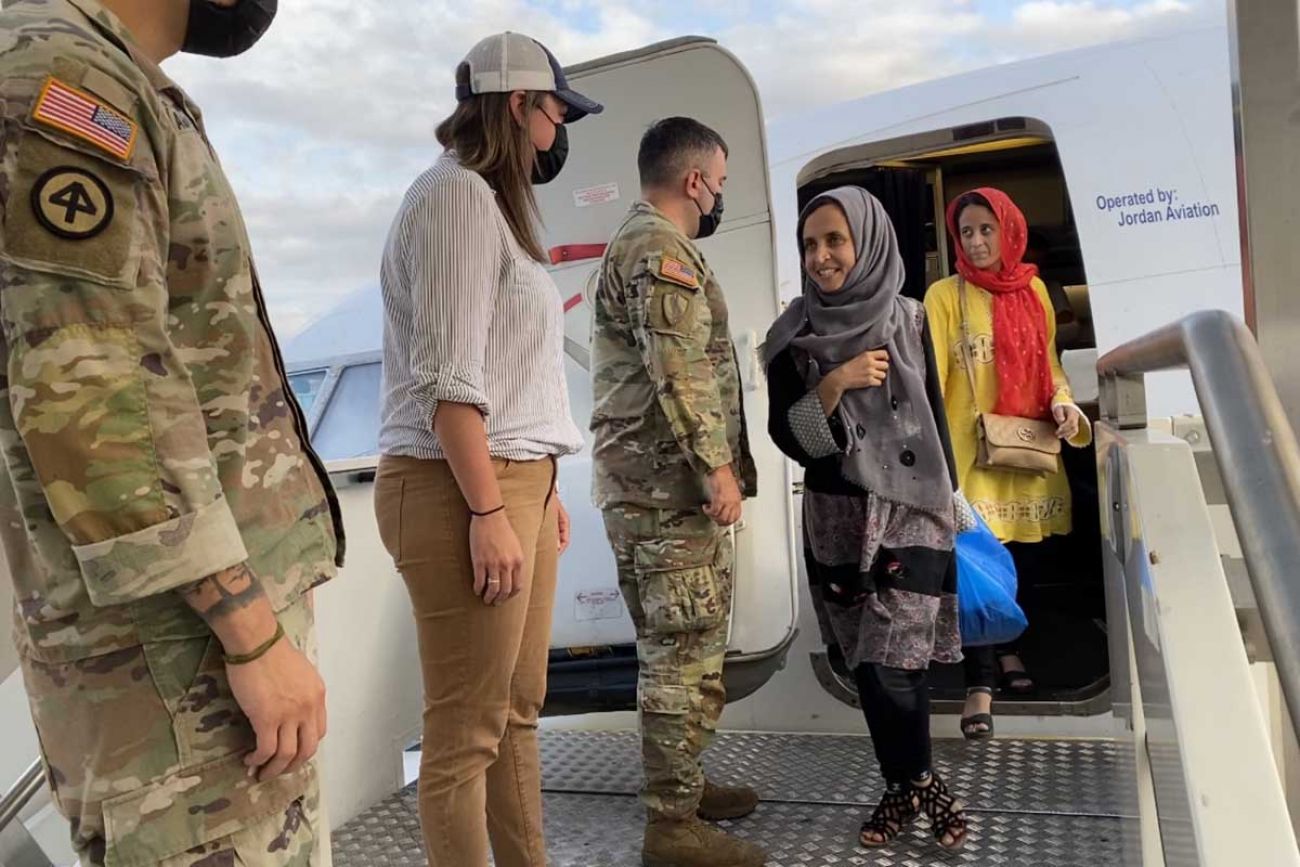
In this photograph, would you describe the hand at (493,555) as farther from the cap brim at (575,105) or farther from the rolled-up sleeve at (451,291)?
the cap brim at (575,105)

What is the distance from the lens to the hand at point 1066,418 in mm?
3170

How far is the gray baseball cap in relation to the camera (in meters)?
1.81

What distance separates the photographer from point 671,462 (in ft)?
7.75

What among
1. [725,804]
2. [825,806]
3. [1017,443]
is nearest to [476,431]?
[725,804]

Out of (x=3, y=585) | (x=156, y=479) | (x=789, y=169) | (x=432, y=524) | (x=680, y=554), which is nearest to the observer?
(x=156, y=479)

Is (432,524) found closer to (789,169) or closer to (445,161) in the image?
(445,161)

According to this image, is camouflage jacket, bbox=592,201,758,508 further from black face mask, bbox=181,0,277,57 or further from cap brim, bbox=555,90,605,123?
black face mask, bbox=181,0,277,57

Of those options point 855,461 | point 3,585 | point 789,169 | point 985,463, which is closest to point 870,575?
point 855,461

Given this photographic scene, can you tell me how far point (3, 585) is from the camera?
148cm

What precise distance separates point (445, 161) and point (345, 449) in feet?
9.29

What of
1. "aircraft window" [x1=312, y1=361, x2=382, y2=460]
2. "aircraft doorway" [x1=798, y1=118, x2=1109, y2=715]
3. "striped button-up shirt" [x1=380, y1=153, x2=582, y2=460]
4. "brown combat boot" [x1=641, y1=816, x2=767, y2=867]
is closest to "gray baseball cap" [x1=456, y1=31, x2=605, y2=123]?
"striped button-up shirt" [x1=380, y1=153, x2=582, y2=460]

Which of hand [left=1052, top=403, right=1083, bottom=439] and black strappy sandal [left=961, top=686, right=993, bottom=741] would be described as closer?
black strappy sandal [left=961, top=686, right=993, bottom=741]

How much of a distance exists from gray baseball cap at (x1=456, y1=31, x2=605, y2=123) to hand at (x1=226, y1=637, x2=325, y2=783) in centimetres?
115

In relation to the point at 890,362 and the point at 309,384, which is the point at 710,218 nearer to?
Answer: the point at 890,362
